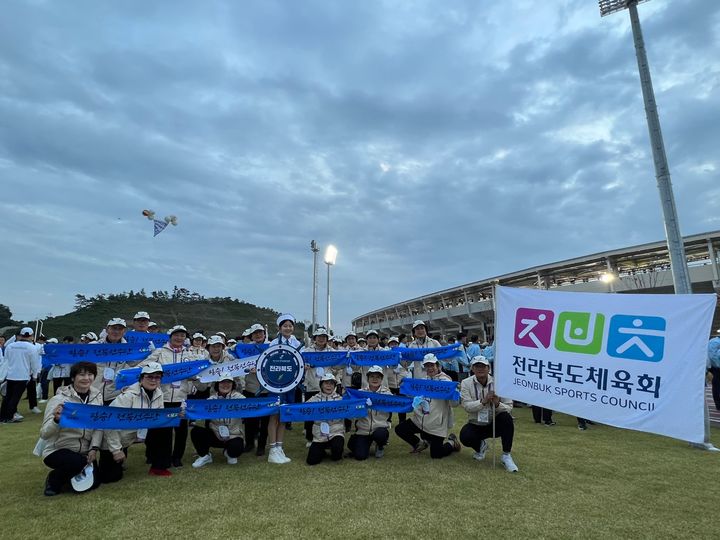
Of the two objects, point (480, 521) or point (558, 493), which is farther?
point (558, 493)

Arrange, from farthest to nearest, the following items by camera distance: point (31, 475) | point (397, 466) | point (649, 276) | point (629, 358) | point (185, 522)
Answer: point (649, 276) → point (397, 466) → point (31, 475) → point (629, 358) → point (185, 522)

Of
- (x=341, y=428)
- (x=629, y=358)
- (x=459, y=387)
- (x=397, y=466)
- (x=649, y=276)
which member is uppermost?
(x=649, y=276)

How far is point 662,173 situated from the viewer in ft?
27.8

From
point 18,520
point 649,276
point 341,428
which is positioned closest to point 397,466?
point 341,428

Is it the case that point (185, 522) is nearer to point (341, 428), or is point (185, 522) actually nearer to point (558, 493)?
point (341, 428)

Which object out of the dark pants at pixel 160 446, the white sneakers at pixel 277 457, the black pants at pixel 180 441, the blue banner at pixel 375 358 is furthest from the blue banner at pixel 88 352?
the blue banner at pixel 375 358

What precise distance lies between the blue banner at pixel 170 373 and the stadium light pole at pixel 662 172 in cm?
916

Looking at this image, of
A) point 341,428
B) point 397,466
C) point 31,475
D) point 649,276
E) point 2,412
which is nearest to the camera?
point 31,475

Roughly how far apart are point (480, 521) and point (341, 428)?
2.74 meters

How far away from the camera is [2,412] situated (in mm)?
9320

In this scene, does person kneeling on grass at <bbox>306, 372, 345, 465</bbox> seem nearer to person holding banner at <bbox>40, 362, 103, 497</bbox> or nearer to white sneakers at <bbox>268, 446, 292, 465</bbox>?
white sneakers at <bbox>268, 446, 292, 465</bbox>

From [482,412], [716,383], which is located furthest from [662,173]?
[482,412]

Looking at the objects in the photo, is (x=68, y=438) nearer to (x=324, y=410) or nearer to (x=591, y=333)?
(x=324, y=410)

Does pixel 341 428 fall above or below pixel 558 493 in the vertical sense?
above
